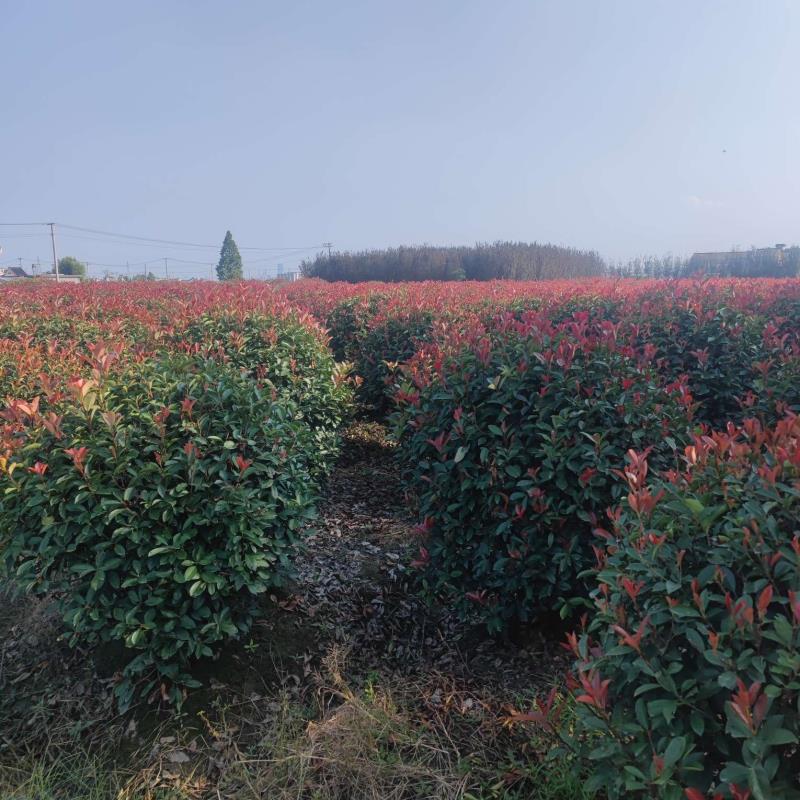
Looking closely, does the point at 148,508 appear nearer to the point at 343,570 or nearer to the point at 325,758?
the point at 325,758

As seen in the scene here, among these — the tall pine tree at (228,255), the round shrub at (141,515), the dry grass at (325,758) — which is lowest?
the dry grass at (325,758)

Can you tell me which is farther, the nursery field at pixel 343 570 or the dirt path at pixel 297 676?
the dirt path at pixel 297 676

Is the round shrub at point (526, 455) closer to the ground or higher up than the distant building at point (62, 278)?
closer to the ground

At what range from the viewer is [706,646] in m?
1.30

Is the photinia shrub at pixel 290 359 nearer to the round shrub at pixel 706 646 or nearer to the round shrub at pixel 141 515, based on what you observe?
the round shrub at pixel 141 515

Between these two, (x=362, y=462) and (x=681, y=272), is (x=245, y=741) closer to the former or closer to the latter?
(x=362, y=462)

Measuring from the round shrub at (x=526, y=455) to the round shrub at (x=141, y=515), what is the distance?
824mm

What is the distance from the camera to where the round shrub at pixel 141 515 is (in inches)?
93.1

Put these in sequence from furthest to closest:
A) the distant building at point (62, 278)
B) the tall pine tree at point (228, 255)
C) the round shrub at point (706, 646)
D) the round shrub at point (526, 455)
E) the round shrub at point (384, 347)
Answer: the tall pine tree at point (228, 255), the distant building at point (62, 278), the round shrub at point (384, 347), the round shrub at point (526, 455), the round shrub at point (706, 646)

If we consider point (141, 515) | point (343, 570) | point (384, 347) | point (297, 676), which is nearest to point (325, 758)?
point (297, 676)

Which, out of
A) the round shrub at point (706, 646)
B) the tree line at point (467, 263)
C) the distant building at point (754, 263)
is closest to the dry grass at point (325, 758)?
the round shrub at point (706, 646)

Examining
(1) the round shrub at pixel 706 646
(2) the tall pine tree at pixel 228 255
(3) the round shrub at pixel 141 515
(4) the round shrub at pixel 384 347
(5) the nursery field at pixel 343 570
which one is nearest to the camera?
(1) the round shrub at pixel 706 646

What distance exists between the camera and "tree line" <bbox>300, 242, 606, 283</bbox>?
27.5 meters

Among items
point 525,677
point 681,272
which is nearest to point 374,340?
point 525,677
